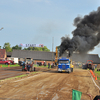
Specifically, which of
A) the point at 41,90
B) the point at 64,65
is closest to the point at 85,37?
the point at 64,65

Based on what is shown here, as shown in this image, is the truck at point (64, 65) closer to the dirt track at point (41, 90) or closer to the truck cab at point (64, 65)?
the truck cab at point (64, 65)

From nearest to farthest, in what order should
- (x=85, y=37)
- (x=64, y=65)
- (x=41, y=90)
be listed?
(x=41, y=90) < (x=64, y=65) < (x=85, y=37)

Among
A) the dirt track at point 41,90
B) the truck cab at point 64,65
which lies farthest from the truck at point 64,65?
the dirt track at point 41,90

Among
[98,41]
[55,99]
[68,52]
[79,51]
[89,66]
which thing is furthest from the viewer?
[89,66]

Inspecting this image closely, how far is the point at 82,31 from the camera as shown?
39.6 metres

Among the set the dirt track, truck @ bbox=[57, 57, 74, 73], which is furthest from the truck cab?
the dirt track

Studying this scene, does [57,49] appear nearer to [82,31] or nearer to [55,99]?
[82,31]

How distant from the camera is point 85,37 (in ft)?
129

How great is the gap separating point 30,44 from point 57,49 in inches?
3222

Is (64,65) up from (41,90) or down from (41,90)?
up

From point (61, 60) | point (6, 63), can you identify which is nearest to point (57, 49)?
point (61, 60)

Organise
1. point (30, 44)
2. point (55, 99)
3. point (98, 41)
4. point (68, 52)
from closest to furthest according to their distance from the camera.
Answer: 1. point (55, 99)
2. point (68, 52)
3. point (98, 41)
4. point (30, 44)

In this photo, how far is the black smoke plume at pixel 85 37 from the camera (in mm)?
36031

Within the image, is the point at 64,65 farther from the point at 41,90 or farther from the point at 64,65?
the point at 41,90
